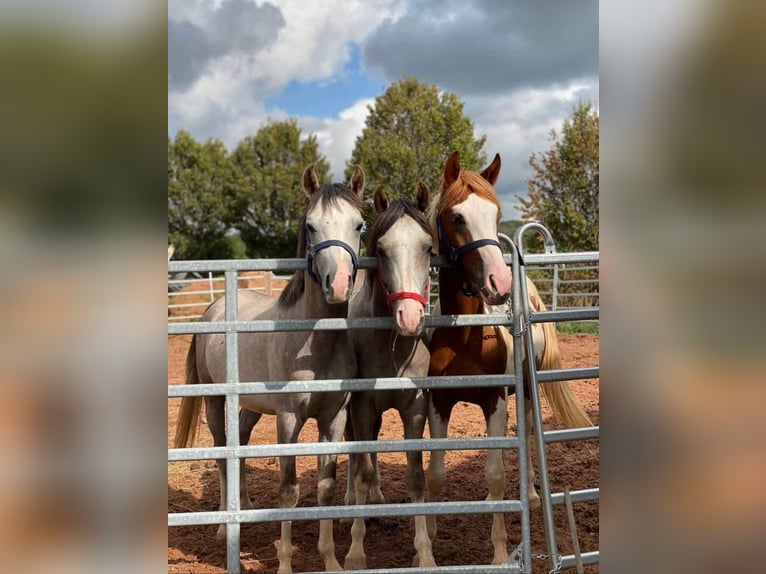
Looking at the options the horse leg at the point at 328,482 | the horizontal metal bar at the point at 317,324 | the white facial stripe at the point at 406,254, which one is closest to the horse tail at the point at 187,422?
the horse leg at the point at 328,482

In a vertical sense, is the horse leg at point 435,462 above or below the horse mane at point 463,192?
below

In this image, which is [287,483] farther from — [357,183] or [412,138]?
[412,138]

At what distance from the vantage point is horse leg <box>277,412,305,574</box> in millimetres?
2930

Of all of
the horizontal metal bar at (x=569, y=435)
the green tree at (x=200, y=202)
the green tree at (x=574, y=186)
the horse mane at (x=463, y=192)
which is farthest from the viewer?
the green tree at (x=200, y=202)

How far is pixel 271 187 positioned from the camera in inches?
1134

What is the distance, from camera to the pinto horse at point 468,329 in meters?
2.88

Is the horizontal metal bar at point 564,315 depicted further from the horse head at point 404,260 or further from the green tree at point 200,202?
the green tree at point 200,202

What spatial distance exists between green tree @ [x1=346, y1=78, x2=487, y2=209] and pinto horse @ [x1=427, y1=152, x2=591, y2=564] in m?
18.1

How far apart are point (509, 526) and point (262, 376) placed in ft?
6.46

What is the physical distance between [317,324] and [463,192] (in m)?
1.09

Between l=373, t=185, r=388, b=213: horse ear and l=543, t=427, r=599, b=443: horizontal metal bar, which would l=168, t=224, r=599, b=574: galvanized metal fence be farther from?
l=373, t=185, r=388, b=213: horse ear
